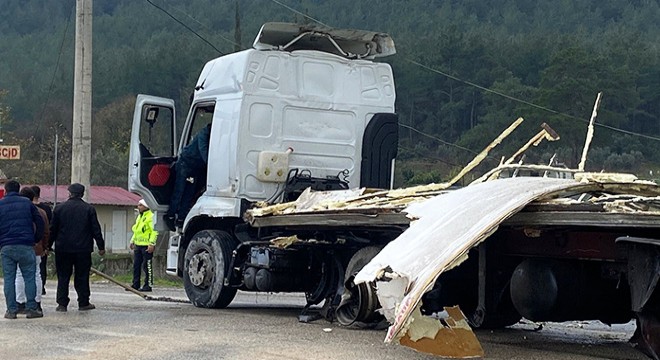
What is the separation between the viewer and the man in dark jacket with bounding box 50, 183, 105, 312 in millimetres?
13445

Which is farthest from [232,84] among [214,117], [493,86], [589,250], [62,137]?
[62,137]

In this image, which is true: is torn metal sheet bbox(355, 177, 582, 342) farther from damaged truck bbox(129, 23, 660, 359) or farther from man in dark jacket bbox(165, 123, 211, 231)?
man in dark jacket bbox(165, 123, 211, 231)

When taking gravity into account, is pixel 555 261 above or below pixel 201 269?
above

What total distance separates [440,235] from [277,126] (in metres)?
5.40

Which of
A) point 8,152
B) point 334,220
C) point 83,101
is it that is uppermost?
point 83,101

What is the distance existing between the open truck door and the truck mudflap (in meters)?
7.60

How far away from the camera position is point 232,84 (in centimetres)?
1360

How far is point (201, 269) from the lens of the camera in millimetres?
13797

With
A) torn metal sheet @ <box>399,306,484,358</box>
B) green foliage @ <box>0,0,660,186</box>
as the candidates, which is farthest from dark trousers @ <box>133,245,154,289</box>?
torn metal sheet @ <box>399,306,484,358</box>

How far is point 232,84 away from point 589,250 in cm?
592

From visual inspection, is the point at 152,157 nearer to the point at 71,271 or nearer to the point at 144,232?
the point at 71,271

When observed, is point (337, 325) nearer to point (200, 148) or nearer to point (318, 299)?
point (318, 299)

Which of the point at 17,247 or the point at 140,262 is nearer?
the point at 17,247

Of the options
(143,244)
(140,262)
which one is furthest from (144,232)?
(140,262)
